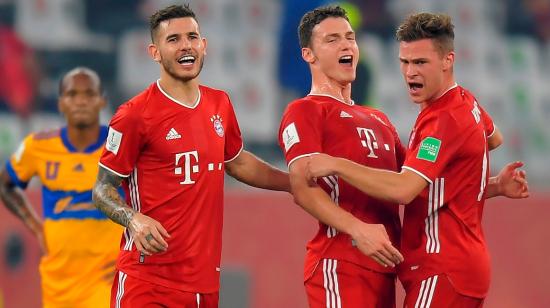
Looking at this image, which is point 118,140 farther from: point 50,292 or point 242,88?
point 242,88

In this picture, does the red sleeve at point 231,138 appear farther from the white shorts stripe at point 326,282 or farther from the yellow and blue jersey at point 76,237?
the yellow and blue jersey at point 76,237

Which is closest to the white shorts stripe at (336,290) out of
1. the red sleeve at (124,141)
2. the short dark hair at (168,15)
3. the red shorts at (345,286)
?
the red shorts at (345,286)

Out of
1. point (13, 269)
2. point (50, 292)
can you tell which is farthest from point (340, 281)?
point (13, 269)

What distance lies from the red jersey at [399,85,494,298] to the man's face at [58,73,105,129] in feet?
9.56

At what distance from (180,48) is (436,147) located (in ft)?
4.90

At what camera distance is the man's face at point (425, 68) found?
5844 mm

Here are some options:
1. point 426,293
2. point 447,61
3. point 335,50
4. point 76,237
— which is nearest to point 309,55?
point 335,50

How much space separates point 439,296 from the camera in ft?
18.8

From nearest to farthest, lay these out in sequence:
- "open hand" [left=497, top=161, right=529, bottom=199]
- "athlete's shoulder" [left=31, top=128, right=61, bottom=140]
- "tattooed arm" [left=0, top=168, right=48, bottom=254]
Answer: "open hand" [left=497, top=161, right=529, bottom=199]
"athlete's shoulder" [left=31, top=128, right=61, bottom=140]
"tattooed arm" [left=0, top=168, right=48, bottom=254]

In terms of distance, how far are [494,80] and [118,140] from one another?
7832 millimetres

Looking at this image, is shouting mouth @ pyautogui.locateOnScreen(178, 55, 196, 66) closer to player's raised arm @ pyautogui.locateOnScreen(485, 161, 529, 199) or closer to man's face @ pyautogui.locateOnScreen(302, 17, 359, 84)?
man's face @ pyautogui.locateOnScreen(302, 17, 359, 84)

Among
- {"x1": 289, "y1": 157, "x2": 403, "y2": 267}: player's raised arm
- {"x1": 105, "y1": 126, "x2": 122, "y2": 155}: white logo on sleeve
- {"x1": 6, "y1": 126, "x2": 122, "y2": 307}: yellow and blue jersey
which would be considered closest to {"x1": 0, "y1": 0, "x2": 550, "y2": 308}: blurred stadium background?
{"x1": 6, "y1": 126, "x2": 122, "y2": 307}: yellow and blue jersey

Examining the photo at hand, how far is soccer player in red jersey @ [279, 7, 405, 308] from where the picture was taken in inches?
228

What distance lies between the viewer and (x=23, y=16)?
1247cm
